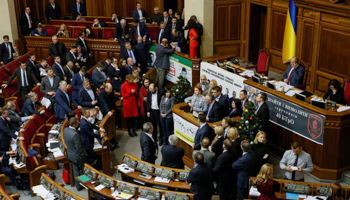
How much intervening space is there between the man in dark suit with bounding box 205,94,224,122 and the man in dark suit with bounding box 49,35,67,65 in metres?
6.38

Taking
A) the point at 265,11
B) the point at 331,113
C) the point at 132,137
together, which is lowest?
the point at 132,137

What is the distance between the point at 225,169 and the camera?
7.61 meters

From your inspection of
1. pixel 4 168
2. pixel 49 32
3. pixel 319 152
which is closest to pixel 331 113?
pixel 319 152

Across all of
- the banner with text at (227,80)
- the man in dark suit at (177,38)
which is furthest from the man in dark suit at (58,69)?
the banner with text at (227,80)

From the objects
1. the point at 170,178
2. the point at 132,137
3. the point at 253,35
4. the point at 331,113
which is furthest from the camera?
the point at 253,35

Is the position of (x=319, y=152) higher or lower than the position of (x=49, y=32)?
lower

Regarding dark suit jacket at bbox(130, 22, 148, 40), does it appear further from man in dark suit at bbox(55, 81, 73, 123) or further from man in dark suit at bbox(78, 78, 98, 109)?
man in dark suit at bbox(55, 81, 73, 123)

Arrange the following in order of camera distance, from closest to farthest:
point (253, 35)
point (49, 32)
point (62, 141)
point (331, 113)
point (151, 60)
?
point (331, 113)
point (62, 141)
point (151, 60)
point (253, 35)
point (49, 32)

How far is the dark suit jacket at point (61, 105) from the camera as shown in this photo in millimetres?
10469

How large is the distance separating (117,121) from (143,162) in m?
3.86

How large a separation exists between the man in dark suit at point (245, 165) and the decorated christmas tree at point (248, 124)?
1307mm

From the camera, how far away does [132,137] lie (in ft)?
37.5

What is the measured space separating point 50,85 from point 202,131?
4.69m

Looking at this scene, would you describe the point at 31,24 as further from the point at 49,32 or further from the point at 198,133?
the point at 198,133
